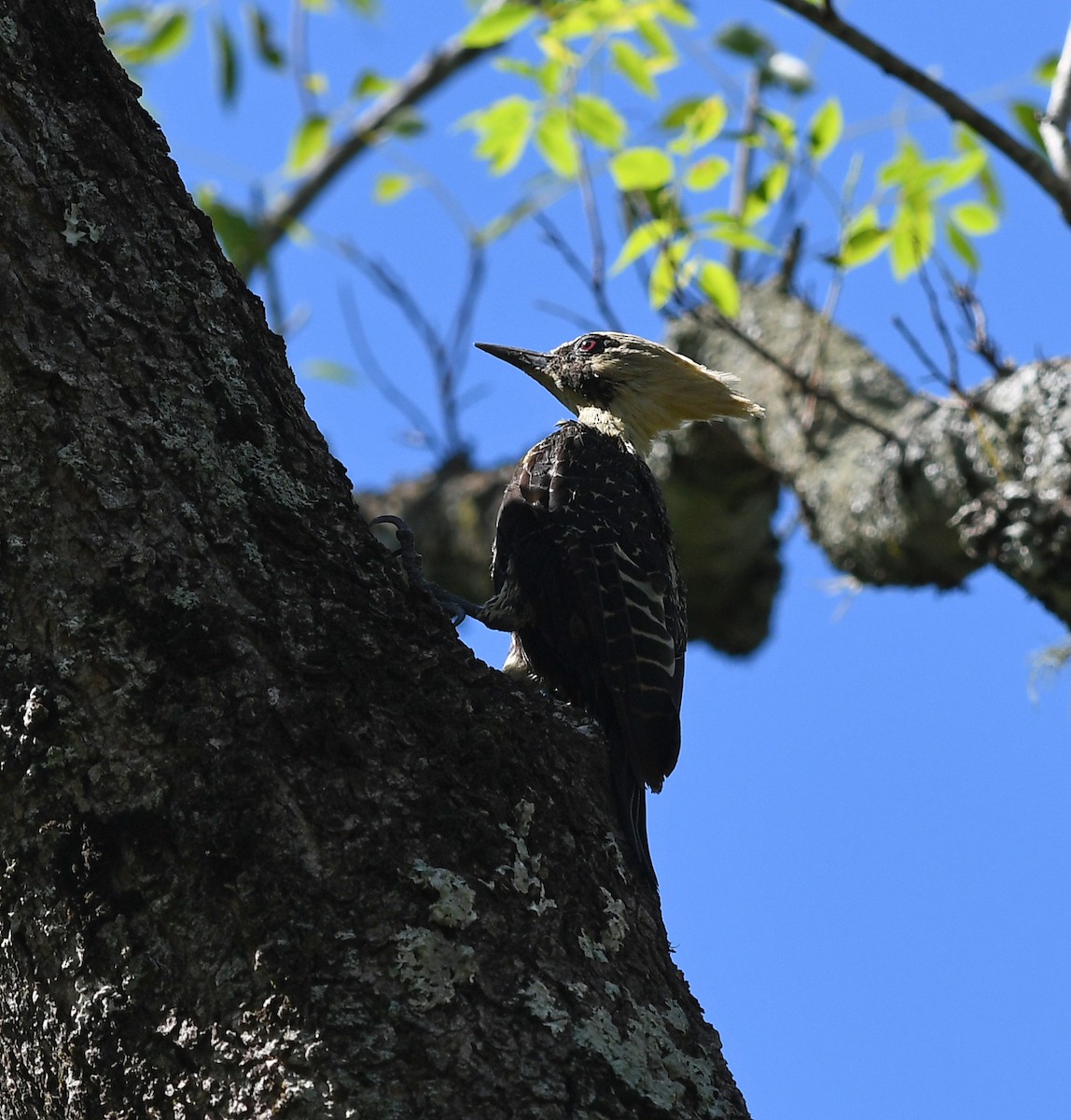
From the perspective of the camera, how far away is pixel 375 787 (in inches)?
90.7

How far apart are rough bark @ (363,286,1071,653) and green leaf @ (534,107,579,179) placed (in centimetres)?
92

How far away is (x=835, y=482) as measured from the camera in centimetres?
587

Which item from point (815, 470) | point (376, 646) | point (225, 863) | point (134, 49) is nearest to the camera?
point (225, 863)

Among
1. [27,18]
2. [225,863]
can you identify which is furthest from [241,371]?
[225,863]

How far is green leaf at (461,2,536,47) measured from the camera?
586 centimetres

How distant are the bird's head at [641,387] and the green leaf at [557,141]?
0.94 m

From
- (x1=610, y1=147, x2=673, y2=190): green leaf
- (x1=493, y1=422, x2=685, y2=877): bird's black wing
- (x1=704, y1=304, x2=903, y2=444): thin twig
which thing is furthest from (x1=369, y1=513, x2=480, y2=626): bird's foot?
(x1=610, y1=147, x2=673, y2=190): green leaf

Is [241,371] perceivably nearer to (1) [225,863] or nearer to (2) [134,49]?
(1) [225,863]

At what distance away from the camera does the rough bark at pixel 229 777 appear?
2.09 metres

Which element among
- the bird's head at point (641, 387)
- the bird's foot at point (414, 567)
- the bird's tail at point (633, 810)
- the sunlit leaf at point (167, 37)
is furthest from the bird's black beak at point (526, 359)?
the sunlit leaf at point (167, 37)

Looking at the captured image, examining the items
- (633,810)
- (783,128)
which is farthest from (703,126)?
(633,810)

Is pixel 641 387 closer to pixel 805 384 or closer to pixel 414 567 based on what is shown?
pixel 805 384

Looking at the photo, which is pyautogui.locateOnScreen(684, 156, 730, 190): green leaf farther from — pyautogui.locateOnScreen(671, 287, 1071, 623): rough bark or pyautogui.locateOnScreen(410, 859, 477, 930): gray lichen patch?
pyautogui.locateOnScreen(410, 859, 477, 930): gray lichen patch

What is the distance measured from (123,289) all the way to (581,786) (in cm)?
126
